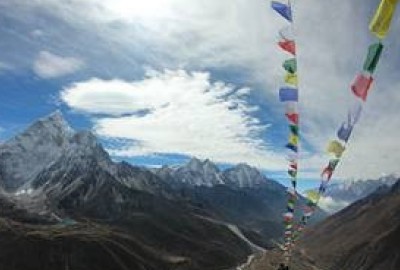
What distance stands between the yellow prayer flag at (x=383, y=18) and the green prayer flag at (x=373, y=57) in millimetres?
726

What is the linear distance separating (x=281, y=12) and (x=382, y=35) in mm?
7743

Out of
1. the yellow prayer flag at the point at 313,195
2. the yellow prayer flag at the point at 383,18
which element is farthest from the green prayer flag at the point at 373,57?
the yellow prayer flag at the point at 313,195

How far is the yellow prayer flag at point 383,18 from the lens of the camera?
16.1m

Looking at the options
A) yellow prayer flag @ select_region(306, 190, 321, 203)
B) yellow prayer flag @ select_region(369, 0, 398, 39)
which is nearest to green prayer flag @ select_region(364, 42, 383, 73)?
yellow prayer flag @ select_region(369, 0, 398, 39)

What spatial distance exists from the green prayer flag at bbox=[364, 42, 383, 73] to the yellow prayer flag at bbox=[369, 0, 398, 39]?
73cm

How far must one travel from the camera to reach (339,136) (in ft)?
76.7

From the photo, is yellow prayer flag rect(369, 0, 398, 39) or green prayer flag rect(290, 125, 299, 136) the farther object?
green prayer flag rect(290, 125, 299, 136)

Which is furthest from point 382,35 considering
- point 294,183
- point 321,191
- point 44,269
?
point 44,269

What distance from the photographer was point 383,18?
16.4m

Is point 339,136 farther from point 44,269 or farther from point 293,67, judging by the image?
point 44,269

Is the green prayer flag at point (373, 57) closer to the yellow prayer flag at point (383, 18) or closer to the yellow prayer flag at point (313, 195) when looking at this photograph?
the yellow prayer flag at point (383, 18)

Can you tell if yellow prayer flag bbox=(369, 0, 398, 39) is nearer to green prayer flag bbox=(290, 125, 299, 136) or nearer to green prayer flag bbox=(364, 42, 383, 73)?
green prayer flag bbox=(364, 42, 383, 73)

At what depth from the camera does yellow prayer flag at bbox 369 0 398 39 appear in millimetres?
16094

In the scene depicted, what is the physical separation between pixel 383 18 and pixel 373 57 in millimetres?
1724
